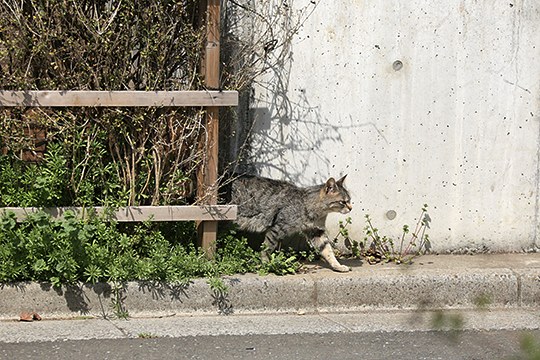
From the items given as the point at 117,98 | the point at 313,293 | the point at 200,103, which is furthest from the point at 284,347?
the point at 117,98

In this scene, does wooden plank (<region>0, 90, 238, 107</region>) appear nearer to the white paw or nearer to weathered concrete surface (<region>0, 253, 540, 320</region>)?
weathered concrete surface (<region>0, 253, 540, 320</region>)

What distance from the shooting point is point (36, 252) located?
5668mm

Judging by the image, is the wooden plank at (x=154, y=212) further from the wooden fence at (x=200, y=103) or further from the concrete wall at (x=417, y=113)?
the concrete wall at (x=417, y=113)

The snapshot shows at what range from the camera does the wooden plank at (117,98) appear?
5.73 meters

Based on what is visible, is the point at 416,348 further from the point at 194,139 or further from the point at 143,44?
the point at 143,44

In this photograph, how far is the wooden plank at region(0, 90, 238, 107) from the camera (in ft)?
18.8

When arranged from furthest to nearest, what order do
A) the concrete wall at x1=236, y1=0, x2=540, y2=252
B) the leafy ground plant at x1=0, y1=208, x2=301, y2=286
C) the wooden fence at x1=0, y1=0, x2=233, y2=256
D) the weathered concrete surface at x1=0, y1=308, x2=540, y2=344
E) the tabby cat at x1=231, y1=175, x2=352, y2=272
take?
the concrete wall at x1=236, y1=0, x2=540, y2=252 < the tabby cat at x1=231, y1=175, x2=352, y2=272 < the wooden fence at x1=0, y1=0, x2=233, y2=256 < the leafy ground plant at x1=0, y1=208, x2=301, y2=286 < the weathered concrete surface at x1=0, y1=308, x2=540, y2=344

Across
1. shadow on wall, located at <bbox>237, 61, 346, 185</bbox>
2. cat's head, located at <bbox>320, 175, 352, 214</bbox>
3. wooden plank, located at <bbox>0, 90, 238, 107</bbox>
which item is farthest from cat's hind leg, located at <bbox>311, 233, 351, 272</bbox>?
wooden plank, located at <bbox>0, 90, 238, 107</bbox>

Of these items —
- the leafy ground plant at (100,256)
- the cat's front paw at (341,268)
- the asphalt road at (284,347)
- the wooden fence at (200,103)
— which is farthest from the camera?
the cat's front paw at (341,268)

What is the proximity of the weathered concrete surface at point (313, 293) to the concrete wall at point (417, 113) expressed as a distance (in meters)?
0.61

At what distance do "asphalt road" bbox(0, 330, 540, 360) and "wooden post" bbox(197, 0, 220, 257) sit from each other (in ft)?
3.25

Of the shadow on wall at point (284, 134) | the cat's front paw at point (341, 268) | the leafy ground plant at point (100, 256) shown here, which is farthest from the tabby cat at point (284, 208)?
the leafy ground plant at point (100, 256)

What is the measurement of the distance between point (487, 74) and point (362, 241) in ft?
5.84

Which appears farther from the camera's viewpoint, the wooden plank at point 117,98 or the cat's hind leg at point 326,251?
the cat's hind leg at point 326,251
